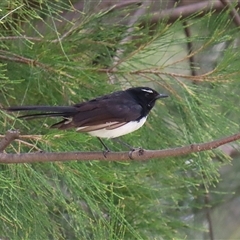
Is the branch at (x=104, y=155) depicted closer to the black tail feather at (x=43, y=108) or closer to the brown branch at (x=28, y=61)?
the black tail feather at (x=43, y=108)

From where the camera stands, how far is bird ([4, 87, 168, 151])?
1154 mm

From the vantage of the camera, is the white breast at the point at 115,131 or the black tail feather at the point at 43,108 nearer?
the black tail feather at the point at 43,108

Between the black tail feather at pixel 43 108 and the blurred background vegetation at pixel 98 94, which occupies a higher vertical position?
the black tail feather at pixel 43 108

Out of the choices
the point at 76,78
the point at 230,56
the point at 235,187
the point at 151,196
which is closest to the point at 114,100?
the point at 76,78

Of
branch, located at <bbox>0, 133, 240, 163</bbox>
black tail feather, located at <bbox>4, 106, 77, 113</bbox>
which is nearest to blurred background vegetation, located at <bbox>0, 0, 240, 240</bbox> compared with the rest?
black tail feather, located at <bbox>4, 106, 77, 113</bbox>

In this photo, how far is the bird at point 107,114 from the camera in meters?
1.15

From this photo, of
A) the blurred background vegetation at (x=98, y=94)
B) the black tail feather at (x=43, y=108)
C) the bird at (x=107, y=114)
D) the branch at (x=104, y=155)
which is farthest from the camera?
the blurred background vegetation at (x=98, y=94)

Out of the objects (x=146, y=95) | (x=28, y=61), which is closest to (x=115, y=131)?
(x=146, y=95)

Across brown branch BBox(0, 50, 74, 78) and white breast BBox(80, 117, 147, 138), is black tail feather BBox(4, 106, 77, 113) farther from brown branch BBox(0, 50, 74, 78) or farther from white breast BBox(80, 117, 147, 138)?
brown branch BBox(0, 50, 74, 78)

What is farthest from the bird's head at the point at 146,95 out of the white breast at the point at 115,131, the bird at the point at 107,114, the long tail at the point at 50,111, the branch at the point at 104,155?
the branch at the point at 104,155

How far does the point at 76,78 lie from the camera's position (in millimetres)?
1430

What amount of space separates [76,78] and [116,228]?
32 centimetres

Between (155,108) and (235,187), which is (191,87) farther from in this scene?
(235,187)

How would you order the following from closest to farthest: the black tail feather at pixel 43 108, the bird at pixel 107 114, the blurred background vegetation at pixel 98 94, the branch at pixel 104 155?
the branch at pixel 104 155, the black tail feather at pixel 43 108, the bird at pixel 107 114, the blurred background vegetation at pixel 98 94
